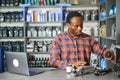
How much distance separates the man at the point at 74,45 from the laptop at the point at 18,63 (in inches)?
18.9

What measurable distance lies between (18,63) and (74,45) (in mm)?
897

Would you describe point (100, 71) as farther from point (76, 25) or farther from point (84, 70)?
point (76, 25)

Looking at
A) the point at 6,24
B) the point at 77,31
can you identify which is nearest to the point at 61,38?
the point at 77,31

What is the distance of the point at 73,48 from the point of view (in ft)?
10.7

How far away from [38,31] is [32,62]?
788 mm

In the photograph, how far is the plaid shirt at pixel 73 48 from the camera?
321cm

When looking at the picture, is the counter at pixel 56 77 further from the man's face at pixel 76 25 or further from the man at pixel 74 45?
the man's face at pixel 76 25

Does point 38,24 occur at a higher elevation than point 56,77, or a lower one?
higher

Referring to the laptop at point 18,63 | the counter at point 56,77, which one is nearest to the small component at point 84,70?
the counter at point 56,77

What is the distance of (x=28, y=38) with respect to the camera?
21.4 ft

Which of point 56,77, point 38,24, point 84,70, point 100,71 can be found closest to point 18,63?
point 56,77

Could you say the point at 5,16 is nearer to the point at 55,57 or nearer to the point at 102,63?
the point at 102,63

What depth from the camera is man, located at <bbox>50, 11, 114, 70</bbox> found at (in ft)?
10.5

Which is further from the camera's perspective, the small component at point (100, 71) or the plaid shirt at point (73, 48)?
the plaid shirt at point (73, 48)
